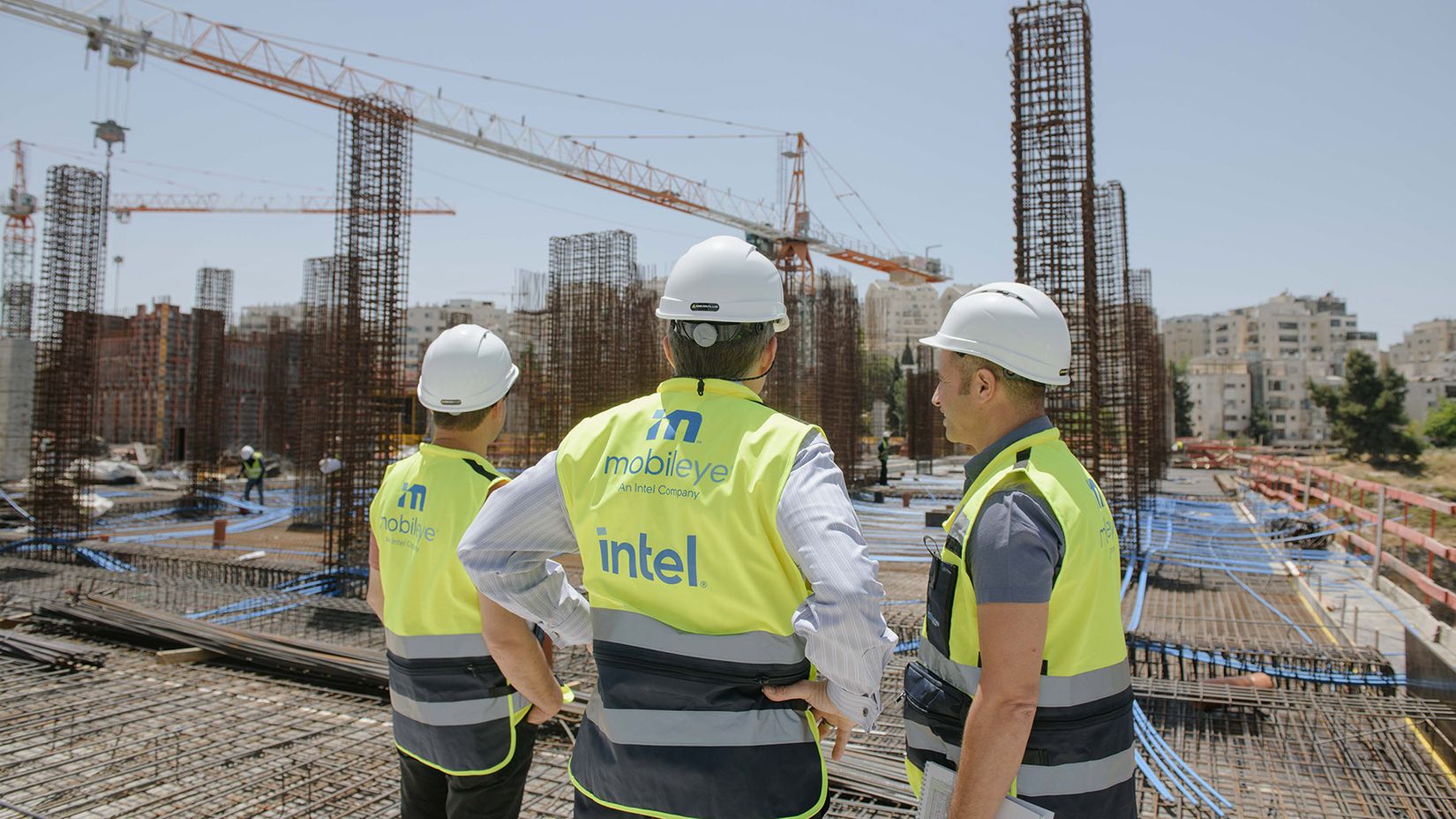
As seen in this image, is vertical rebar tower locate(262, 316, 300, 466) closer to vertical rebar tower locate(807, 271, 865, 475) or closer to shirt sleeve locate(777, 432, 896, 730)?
vertical rebar tower locate(807, 271, 865, 475)

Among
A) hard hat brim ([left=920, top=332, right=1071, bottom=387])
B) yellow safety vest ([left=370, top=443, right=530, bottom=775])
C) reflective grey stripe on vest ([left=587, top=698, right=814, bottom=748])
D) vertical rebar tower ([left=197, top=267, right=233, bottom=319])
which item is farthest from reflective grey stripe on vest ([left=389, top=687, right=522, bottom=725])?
vertical rebar tower ([left=197, top=267, right=233, bottom=319])

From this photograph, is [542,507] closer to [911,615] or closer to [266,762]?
[266,762]

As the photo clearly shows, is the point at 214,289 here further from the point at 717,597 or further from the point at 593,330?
the point at 717,597

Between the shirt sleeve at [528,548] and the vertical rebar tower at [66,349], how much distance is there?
13.8 meters

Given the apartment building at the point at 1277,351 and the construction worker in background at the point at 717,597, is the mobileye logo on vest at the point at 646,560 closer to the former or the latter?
the construction worker in background at the point at 717,597

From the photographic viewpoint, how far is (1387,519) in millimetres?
11297

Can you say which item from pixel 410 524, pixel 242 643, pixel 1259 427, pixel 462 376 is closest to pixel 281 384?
pixel 242 643

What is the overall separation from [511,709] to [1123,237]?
641 inches

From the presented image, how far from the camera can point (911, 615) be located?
23.2ft

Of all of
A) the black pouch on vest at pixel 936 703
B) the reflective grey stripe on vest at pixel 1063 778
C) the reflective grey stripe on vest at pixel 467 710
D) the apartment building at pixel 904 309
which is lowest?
the reflective grey stripe on vest at pixel 467 710

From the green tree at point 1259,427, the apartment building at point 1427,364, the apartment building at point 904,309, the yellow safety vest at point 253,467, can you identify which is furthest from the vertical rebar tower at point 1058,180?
the apartment building at point 904,309

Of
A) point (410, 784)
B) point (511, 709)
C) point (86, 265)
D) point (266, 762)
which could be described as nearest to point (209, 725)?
point (266, 762)

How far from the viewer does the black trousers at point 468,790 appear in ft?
7.06

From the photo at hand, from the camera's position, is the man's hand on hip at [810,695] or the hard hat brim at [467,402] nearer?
the man's hand on hip at [810,695]
